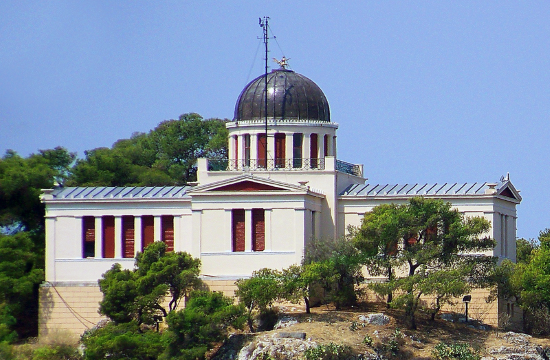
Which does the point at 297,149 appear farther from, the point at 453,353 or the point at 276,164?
the point at 453,353

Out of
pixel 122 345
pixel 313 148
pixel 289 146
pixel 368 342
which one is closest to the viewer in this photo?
pixel 368 342

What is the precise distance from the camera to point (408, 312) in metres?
82.1

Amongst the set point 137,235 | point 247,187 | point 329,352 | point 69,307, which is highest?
point 247,187

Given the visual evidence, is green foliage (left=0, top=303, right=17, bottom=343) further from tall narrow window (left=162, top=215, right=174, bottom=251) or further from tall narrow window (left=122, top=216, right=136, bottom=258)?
tall narrow window (left=162, top=215, right=174, bottom=251)

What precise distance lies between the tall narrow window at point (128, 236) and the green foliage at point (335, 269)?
412 inches

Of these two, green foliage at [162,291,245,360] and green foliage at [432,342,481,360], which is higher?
green foliage at [162,291,245,360]

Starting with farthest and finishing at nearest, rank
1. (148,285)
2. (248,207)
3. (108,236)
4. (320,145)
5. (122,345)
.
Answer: (320,145), (108,236), (248,207), (148,285), (122,345)

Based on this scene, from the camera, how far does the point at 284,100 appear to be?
9144 centimetres

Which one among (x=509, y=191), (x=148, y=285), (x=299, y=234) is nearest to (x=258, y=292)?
(x=299, y=234)

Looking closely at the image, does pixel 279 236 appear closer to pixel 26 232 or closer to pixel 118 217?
pixel 118 217

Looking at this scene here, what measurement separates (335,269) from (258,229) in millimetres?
5971

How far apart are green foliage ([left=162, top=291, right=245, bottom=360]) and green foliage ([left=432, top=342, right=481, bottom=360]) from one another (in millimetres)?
9880

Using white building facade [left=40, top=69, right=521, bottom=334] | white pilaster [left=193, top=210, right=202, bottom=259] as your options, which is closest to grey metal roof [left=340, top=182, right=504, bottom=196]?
white building facade [left=40, top=69, right=521, bottom=334]

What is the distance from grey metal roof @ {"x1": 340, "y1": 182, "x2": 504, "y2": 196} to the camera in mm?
87625
